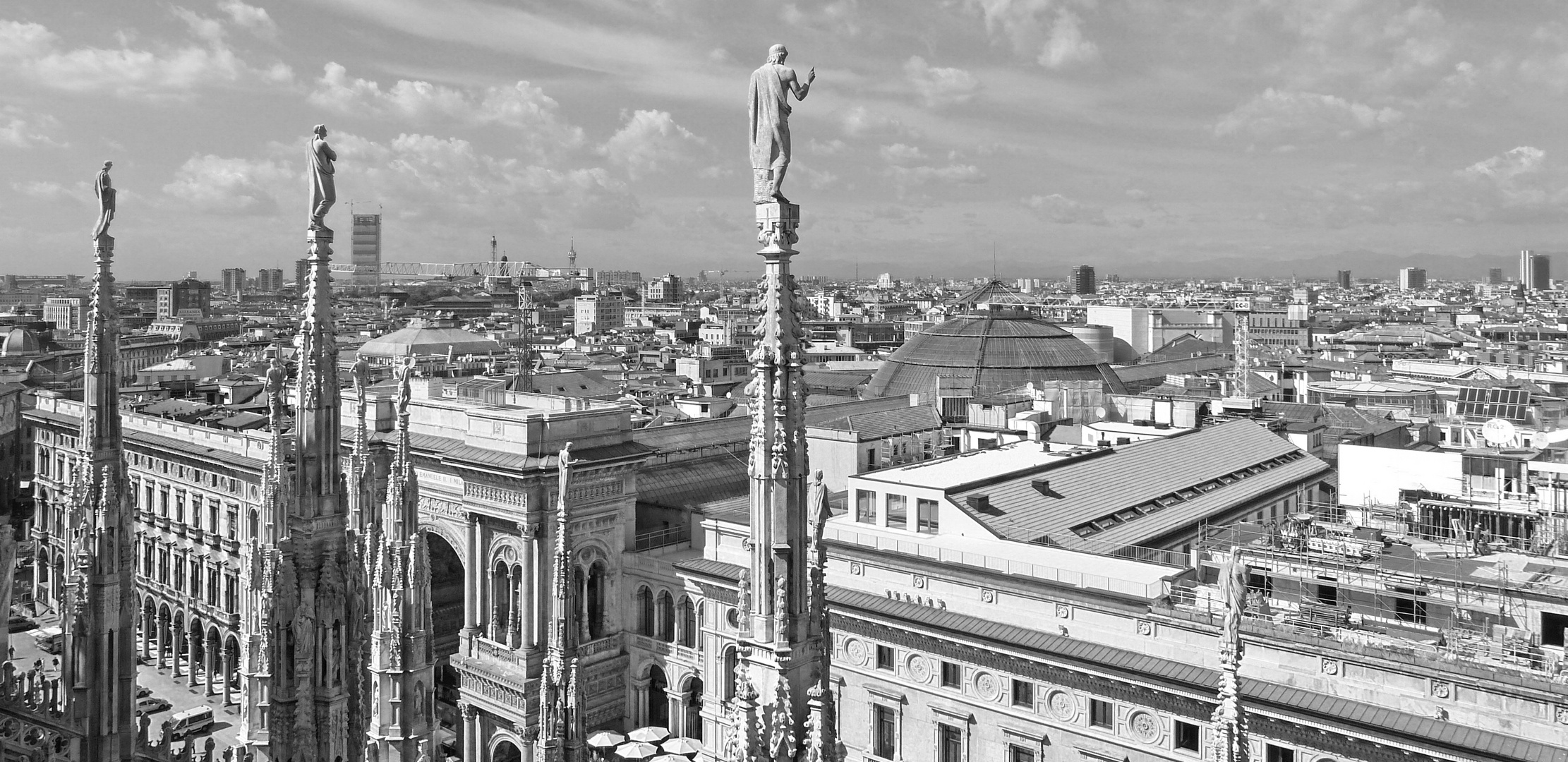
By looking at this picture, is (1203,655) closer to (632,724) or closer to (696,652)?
(696,652)

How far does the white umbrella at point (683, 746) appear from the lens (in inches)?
1369

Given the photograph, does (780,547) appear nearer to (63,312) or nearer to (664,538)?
(664,538)

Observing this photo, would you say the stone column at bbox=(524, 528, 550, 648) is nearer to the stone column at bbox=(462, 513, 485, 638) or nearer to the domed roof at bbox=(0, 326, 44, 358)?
the stone column at bbox=(462, 513, 485, 638)

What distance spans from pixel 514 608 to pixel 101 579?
26.7 meters

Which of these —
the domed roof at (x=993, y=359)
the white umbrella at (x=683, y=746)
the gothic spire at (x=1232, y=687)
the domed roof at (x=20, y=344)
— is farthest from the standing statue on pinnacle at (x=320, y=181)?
the domed roof at (x=993, y=359)

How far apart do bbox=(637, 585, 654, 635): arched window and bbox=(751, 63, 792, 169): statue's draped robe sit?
3106 centimetres

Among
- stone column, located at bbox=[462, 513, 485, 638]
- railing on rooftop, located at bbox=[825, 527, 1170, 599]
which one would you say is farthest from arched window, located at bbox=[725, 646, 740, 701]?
stone column, located at bbox=[462, 513, 485, 638]

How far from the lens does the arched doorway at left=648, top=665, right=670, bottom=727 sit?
129 feet

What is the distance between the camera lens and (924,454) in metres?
52.6

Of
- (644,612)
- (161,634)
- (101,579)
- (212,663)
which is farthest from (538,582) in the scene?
(161,634)

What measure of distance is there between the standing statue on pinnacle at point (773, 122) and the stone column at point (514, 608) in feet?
99.6

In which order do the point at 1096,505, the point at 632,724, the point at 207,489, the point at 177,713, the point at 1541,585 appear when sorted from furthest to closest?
the point at 207,489 → the point at 177,713 → the point at 632,724 → the point at 1096,505 → the point at 1541,585

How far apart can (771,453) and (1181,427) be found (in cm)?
4437

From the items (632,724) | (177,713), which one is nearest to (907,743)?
(632,724)
